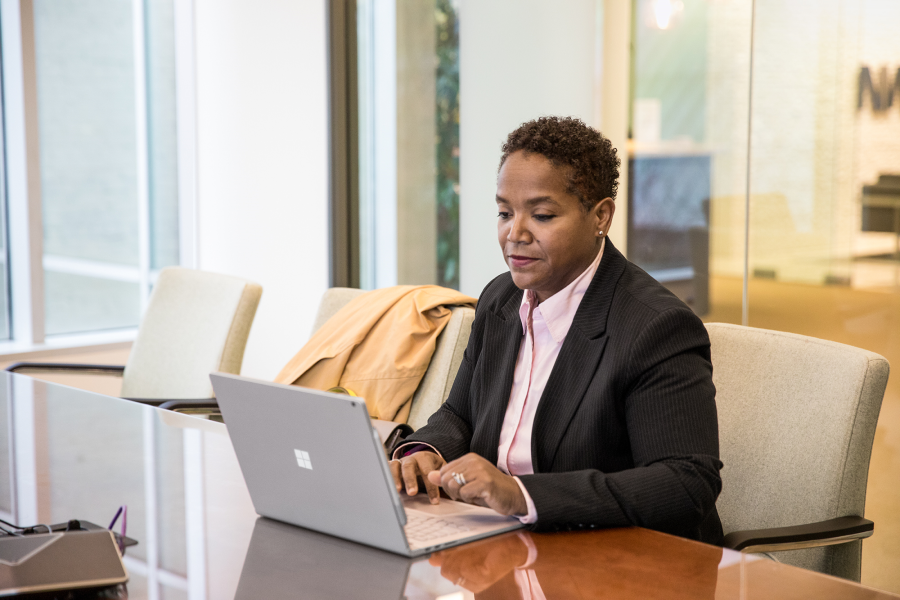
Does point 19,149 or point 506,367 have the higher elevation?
point 19,149

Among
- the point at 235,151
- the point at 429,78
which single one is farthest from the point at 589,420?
the point at 235,151

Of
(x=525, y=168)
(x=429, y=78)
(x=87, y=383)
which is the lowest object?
(x=87, y=383)

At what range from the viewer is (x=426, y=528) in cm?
125

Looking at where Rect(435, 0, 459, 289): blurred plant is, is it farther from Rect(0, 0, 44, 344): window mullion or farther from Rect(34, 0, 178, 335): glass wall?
Rect(0, 0, 44, 344): window mullion

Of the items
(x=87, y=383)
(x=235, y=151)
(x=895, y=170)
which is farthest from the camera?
(x=235, y=151)

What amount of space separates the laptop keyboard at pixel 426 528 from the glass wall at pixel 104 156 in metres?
3.63

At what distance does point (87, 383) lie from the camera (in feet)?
14.2

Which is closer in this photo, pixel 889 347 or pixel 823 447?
pixel 823 447

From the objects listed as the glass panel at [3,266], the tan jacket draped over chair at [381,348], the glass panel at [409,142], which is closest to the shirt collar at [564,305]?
the tan jacket draped over chair at [381,348]

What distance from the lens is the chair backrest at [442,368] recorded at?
2348mm

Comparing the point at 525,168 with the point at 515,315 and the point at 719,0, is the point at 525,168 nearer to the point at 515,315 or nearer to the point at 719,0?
the point at 515,315

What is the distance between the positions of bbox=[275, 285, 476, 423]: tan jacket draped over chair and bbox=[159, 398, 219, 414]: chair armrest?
213 mm

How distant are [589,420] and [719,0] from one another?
2146 mm

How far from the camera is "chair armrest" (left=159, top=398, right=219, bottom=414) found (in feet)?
7.86
